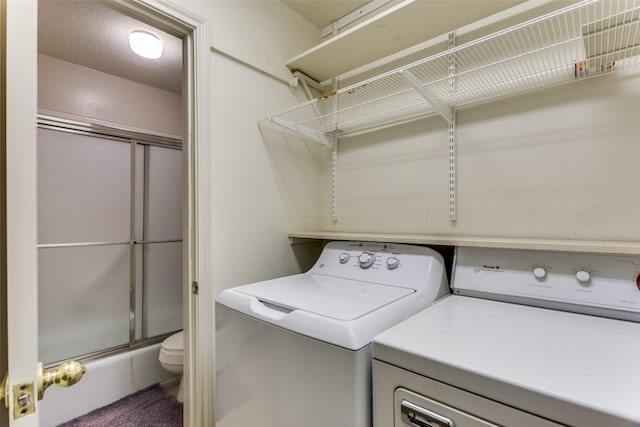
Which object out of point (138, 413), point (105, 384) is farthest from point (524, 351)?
point (105, 384)

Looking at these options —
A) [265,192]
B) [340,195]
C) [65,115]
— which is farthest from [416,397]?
[65,115]

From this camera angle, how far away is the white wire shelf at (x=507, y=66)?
882 mm

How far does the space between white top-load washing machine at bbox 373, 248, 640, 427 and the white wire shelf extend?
0.66m

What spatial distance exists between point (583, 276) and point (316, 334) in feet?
2.76

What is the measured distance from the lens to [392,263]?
4.05 ft

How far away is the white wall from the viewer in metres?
1.02

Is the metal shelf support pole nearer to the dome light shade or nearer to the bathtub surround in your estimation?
the dome light shade

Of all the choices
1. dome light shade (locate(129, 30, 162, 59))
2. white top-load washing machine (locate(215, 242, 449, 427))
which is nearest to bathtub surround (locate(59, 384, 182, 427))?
white top-load washing machine (locate(215, 242, 449, 427))

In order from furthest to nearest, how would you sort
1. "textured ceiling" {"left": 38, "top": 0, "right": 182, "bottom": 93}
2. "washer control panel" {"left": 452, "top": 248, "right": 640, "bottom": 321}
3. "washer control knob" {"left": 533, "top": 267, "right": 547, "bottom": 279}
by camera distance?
"textured ceiling" {"left": 38, "top": 0, "right": 182, "bottom": 93} → "washer control knob" {"left": 533, "top": 267, "right": 547, "bottom": 279} → "washer control panel" {"left": 452, "top": 248, "right": 640, "bottom": 321}

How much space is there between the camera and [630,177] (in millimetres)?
995

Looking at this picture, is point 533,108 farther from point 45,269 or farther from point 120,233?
point 45,269

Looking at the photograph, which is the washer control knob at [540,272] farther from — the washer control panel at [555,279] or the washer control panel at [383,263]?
the washer control panel at [383,263]

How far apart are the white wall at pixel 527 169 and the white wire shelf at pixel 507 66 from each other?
0.06m

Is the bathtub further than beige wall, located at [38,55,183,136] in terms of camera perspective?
No
